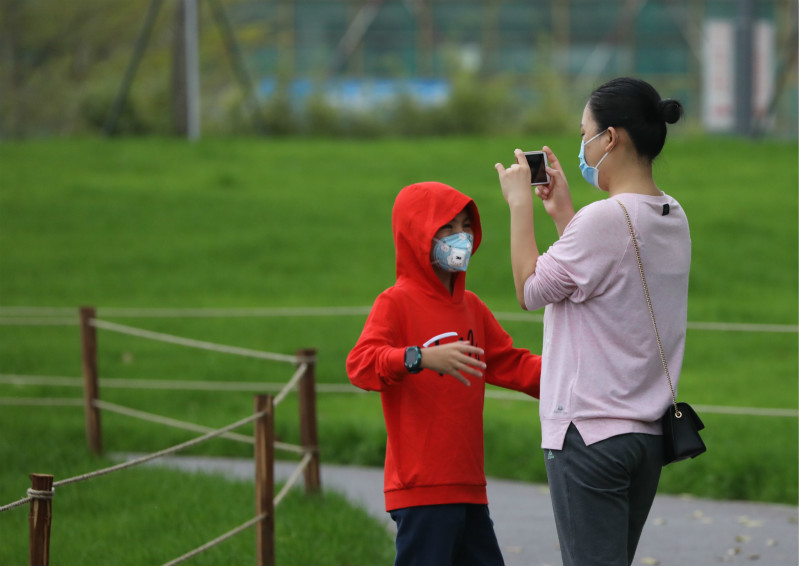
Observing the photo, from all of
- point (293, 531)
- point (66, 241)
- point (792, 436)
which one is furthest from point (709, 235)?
point (293, 531)

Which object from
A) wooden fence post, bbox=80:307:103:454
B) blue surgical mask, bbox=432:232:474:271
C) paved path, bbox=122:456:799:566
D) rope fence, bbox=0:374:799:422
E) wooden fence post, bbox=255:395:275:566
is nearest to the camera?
blue surgical mask, bbox=432:232:474:271

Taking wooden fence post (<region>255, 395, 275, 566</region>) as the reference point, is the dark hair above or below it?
above

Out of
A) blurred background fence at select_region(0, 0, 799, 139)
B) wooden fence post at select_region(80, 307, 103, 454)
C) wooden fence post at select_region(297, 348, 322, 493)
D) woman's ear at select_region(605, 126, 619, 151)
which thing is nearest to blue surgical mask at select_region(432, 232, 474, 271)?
woman's ear at select_region(605, 126, 619, 151)

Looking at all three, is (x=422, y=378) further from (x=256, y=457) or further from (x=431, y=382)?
(x=256, y=457)

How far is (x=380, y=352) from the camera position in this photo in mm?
3533

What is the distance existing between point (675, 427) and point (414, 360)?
0.73m

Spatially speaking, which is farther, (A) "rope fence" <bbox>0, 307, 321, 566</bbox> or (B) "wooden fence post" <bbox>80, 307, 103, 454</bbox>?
(B) "wooden fence post" <bbox>80, 307, 103, 454</bbox>

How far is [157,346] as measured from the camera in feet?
38.2

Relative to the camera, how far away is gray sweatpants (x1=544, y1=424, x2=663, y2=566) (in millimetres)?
3166

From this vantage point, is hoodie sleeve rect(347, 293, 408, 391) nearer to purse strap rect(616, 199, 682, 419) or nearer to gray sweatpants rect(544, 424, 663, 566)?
gray sweatpants rect(544, 424, 663, 566)

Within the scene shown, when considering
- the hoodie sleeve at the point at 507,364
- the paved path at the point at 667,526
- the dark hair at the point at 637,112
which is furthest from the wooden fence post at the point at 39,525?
the paved path at the point at 667,526

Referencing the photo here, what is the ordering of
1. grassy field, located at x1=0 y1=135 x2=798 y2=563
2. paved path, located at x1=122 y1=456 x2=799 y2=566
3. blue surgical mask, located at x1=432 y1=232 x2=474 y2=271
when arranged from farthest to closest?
grassy field, located at x1=0 y1=135 x2=798 y2=563, paved path, located at x1=122 y1=456 x2=799 y2=566, blue surgical mask, located at x1=432 y1=232 x2=474 y2=271

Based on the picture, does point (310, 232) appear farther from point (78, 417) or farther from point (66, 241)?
point (78, 417)

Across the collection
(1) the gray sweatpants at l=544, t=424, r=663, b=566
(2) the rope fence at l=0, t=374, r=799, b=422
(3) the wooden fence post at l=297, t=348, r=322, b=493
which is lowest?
(2) the rope fence at l=0, t=374, r=799, b=422
